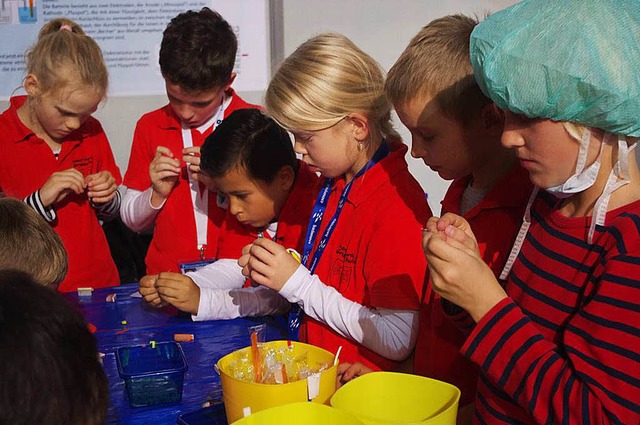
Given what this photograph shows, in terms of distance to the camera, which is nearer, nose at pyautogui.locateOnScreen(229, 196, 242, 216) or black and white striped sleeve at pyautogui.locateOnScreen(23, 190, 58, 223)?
nose at pyautogui.locateOnScreen(229, 196, 242, 216)

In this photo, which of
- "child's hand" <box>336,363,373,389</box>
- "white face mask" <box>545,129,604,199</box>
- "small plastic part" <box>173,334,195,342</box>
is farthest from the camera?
"small plastic part" <box>173,334,195,342</box>

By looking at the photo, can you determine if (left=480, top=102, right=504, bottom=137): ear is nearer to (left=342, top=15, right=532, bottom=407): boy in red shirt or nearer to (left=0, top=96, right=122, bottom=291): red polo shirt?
(left=342, top=15, right=532, bottom=407): boy in red shirt

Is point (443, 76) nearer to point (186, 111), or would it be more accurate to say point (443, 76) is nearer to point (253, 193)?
point (253, 193)

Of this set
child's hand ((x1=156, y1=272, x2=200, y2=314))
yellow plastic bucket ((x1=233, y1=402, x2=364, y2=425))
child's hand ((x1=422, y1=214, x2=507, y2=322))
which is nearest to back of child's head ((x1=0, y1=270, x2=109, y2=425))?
yellow plastic bucket ((x1=233, y1=402, x2=364, y2=425))

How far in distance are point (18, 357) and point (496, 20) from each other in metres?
1.01

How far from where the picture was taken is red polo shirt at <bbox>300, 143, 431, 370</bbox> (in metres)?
1.94

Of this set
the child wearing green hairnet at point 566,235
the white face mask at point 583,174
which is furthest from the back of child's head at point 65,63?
the white face mask at point 583,174

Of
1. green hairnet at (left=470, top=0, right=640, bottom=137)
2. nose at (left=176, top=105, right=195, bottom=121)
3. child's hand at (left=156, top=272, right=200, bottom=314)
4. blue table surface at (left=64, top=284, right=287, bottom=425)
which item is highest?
green hairnet at (left=470, top=0, right=640, bottom=137)

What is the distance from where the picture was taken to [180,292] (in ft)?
7.82

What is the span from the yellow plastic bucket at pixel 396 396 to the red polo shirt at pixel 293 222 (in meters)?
1.06

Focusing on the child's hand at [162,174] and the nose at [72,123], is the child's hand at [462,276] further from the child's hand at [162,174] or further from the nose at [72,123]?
the nose at [72,123]

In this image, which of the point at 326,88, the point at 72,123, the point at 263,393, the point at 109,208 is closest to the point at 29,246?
the point at 263,393

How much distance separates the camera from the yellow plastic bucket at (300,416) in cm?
138

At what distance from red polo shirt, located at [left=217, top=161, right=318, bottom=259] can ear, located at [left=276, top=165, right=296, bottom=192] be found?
2 centimetres
